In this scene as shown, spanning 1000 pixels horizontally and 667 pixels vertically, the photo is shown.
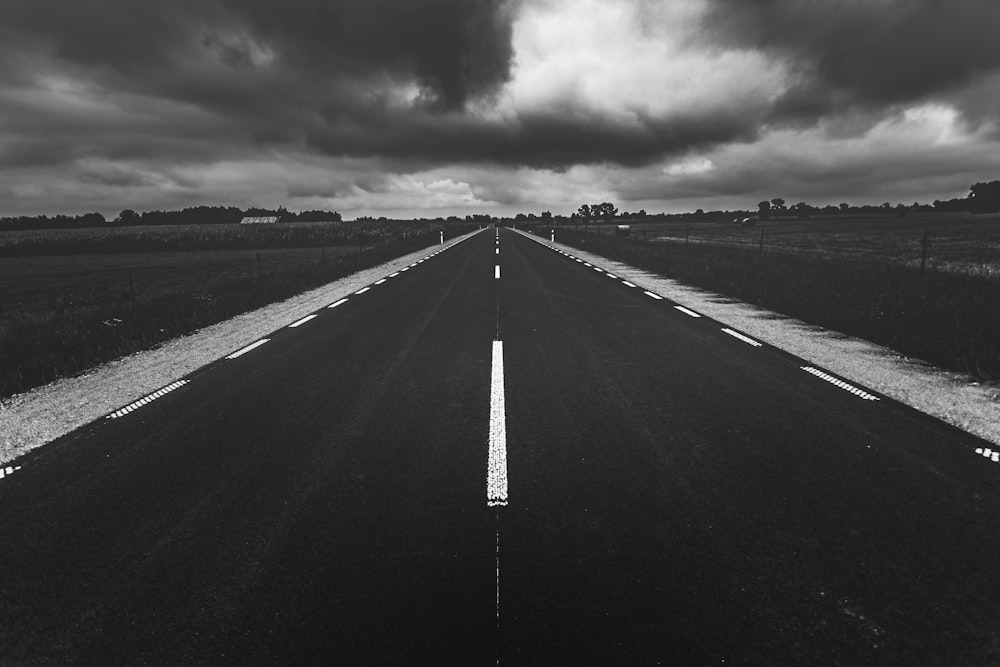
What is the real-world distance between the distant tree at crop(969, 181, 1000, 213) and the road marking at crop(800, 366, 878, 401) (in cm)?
10778

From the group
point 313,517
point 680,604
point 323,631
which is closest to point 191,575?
point 313,517

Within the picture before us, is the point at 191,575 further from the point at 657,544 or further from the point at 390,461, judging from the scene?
the point at 657,544

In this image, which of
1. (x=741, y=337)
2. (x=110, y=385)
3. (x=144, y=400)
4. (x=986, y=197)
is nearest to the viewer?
(x=144, y=400)

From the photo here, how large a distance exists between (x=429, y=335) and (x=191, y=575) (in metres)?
5.96

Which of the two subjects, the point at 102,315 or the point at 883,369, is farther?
the point at 102,315

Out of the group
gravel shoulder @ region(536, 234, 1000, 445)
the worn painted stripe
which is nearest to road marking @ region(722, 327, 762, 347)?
gravel shoulder @ region(536, 234, 1000, 445)

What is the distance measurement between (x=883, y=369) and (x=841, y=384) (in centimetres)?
118

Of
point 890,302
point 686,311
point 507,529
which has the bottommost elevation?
point 507,529

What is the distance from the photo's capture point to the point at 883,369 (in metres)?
6.38

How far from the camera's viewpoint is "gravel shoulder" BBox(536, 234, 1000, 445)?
485 cm

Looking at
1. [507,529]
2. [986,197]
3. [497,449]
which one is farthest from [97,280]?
[986,197]

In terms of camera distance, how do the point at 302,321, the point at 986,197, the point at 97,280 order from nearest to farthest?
the point at 302,321
the point at 97,280
the point at 986,197

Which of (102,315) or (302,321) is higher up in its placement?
(102,315)

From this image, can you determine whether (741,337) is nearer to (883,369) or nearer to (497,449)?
(883,369)
